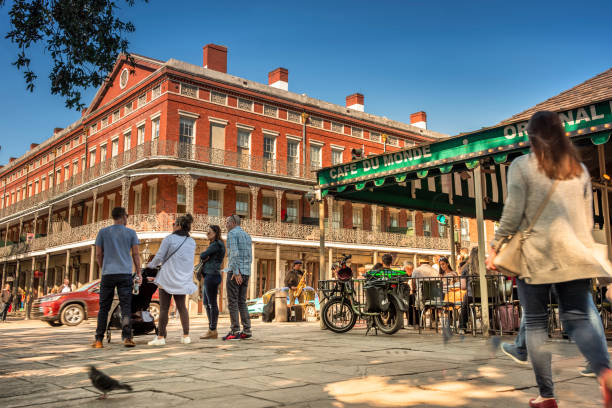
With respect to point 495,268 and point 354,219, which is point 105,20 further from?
point 354,219

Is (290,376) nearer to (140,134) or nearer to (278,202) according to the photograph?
(278,202)

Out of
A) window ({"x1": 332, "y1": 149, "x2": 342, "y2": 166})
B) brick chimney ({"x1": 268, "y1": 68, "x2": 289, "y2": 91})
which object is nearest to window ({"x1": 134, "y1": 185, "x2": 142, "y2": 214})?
brick chimney ({"x1": 268, "y1": 68, "x2": 289, "y2": 91})

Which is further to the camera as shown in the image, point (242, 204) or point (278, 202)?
point (242, 204)

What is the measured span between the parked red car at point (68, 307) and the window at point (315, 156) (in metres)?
17.0

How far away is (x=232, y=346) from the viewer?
6.72 m

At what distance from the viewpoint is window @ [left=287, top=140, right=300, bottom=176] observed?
97.8 ft

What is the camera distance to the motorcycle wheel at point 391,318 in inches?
323

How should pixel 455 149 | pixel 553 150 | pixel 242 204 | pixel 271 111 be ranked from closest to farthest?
pixel 553 150 → pixel 455 149 → pixel 242 204 → pixel 271 111

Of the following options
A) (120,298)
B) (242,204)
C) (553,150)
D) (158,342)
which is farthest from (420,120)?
(553,150)

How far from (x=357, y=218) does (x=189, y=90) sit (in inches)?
508

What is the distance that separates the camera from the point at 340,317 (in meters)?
8.91

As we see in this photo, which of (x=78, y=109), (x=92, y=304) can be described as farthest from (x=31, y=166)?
(x=78, y=109)

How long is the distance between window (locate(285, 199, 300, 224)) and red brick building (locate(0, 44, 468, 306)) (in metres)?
0.06

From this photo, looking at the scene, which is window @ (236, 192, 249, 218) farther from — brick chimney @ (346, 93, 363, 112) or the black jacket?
the black jacket
